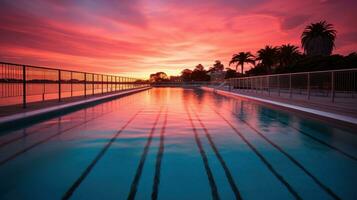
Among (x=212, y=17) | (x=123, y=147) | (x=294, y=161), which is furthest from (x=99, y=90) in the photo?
(x=294, y=161)

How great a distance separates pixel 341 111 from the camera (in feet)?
26.2

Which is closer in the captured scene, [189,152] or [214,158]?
[214,158]

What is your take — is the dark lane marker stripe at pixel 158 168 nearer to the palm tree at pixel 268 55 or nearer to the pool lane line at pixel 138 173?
the pool lane line at pixel 138 173

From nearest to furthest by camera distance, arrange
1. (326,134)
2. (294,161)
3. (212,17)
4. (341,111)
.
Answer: (294,161)
(326,134)
(341,111)
(212,17)

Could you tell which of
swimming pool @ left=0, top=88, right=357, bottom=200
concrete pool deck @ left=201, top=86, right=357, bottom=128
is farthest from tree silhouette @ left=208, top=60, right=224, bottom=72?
swimming pool @ left=0, top=88, right=357, bottom=200

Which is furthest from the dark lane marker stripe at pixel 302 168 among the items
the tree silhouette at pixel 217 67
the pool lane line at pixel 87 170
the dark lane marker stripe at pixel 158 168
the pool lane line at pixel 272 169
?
the tree silhouette at pixel 217 67

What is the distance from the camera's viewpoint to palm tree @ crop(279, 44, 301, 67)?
171 feet

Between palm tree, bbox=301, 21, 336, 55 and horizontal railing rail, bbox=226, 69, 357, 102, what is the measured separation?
3641 centimetres

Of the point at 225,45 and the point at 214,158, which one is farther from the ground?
the point at 225,45

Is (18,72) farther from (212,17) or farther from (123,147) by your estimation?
(212,17)

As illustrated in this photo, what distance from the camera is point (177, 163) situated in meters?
3.88

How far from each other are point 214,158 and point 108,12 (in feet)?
55.8

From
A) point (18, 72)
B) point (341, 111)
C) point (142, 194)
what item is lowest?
point (142, 194)

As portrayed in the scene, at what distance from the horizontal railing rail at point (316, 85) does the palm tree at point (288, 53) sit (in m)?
39.8
